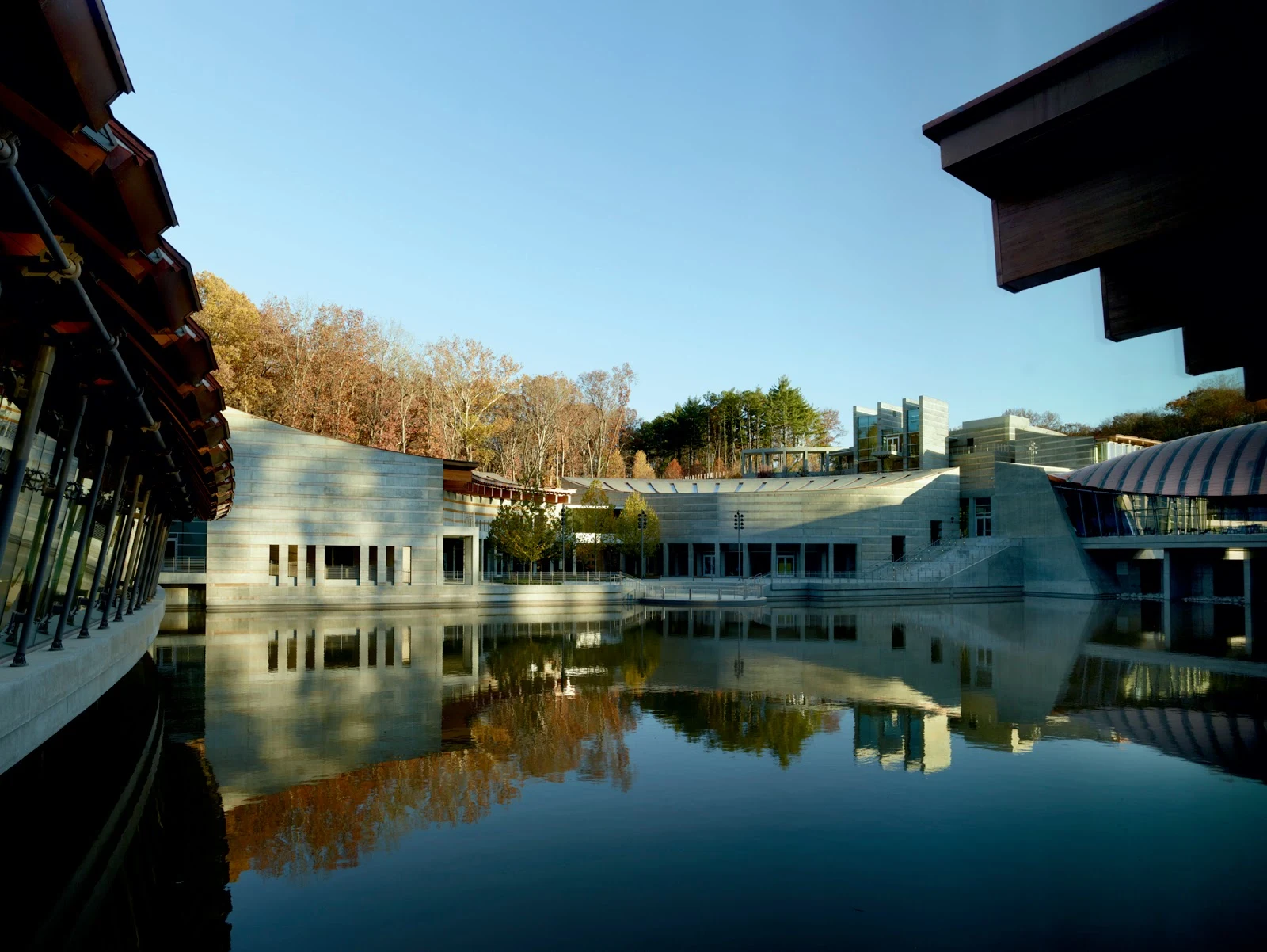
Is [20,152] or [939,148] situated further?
[20,152]

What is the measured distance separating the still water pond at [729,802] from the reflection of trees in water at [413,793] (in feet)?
0.17

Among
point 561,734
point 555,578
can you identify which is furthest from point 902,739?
point 555,578

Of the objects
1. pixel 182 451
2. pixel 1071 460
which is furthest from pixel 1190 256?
pixel 1071 460

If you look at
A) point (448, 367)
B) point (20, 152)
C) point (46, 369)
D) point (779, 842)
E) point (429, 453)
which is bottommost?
point (779, 842)

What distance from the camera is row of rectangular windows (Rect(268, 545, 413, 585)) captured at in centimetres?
4853

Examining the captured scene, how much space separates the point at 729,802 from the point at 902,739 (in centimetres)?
535

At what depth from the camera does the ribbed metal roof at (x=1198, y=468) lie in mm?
53531

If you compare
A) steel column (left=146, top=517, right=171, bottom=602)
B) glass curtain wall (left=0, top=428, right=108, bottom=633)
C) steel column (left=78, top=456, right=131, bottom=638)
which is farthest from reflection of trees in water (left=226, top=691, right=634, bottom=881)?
steel column (left=146, top=517, right=171, bottom=602)

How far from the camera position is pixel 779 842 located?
1052cm

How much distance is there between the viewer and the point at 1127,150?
159 inches

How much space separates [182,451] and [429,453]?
5645 centimetres

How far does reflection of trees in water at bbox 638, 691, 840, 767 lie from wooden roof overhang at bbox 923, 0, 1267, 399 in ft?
37.3

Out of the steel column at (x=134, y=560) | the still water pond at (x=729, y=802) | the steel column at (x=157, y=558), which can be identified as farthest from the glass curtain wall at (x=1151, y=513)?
the steel column at (x=134, y=560)

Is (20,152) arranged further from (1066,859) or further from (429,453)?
(429,453)
